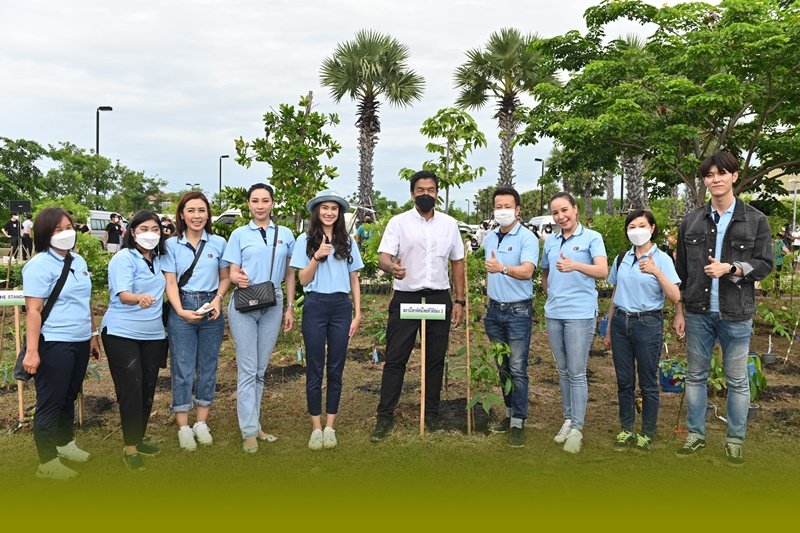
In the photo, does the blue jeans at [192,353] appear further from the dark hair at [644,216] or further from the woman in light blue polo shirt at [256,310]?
the dark hair at [644,216]

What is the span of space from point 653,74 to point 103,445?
38.5 ft

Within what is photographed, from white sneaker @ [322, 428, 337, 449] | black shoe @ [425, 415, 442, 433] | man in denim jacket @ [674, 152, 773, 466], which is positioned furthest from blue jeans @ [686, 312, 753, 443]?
white sneaker @ [322, 428, 337, 449]

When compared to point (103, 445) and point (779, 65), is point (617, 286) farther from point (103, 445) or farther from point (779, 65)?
point (779, 65)

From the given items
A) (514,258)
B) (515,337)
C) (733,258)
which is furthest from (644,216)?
(515,337)

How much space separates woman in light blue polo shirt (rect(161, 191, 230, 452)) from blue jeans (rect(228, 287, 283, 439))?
0.17 metres

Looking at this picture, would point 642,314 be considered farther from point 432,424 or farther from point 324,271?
point 324,271

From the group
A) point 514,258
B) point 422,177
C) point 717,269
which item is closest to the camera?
point 717,269

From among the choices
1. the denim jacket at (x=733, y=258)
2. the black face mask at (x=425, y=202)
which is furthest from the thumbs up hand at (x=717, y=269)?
the black face mask at (x=425, y=202)

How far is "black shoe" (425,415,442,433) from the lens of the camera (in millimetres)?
4793

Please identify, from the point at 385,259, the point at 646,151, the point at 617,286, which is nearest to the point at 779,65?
the point at 646,151

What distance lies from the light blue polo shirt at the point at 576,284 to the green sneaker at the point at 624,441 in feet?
2.92

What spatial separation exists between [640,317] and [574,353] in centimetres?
51

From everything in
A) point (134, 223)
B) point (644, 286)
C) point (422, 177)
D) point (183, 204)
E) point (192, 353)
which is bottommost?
point (192, 353)

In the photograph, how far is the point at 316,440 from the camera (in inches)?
174
